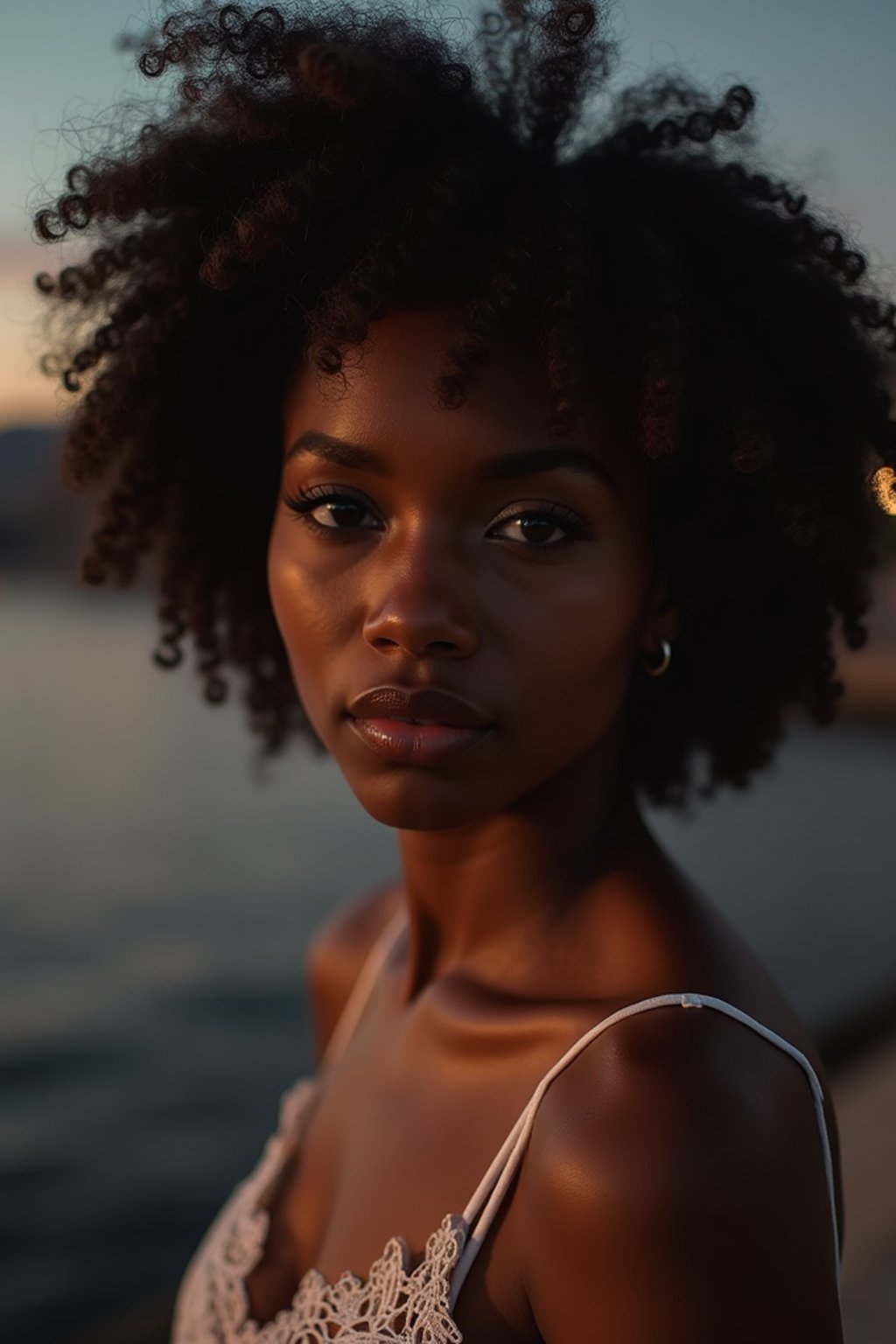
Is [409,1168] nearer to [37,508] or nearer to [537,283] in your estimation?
[537,283]

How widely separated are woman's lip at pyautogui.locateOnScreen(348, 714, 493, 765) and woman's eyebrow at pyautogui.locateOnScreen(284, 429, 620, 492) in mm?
270

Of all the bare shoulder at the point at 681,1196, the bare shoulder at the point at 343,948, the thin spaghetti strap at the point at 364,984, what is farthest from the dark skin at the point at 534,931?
the bare shoulder at the point at 343,948

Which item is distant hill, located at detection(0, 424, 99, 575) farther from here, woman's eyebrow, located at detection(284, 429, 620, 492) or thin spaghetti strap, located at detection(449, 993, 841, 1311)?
thin spaghetti strap, located at detection(449, 993, 841, 1311)

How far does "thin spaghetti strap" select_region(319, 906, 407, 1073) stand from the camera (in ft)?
7.50

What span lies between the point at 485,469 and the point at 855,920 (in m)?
5.63

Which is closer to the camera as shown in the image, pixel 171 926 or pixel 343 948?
pixel 343 948

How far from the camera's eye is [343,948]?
96.7 inches

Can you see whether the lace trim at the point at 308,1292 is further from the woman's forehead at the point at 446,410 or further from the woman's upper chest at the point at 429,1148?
the woman's forehead at the point at 446,410

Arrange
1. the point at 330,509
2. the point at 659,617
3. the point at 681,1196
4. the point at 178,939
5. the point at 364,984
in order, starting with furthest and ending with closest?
1. the point at 178,939
2. the point at 364,984
3. the point at 659,617
4. the point at 330,509
5. the point at 681,1196

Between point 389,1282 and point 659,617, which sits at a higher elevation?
point 659,617

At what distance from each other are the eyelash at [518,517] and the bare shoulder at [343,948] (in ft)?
3.02

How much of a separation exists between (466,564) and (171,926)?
4.74 meters

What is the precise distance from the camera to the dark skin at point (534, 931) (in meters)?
1.34

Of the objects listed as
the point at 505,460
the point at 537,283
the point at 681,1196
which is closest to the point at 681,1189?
the point at 681,1196
